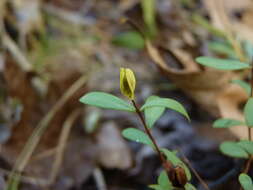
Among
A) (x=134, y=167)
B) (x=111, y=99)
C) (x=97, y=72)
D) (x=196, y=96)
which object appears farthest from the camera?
(x=97, y=72)

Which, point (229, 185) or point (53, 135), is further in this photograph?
point (53, 135)

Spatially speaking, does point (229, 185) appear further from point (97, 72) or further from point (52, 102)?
point (97, 72)

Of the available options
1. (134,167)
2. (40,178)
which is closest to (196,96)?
(134,167)

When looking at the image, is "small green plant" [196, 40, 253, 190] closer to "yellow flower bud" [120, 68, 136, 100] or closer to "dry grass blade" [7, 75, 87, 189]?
"yellow flower bud" [120, 68, 136, 100]

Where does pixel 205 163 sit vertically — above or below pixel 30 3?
below

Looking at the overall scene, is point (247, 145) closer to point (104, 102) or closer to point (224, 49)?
point (104, 102)

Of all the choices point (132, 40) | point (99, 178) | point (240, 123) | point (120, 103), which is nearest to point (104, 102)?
point (120, 103)
